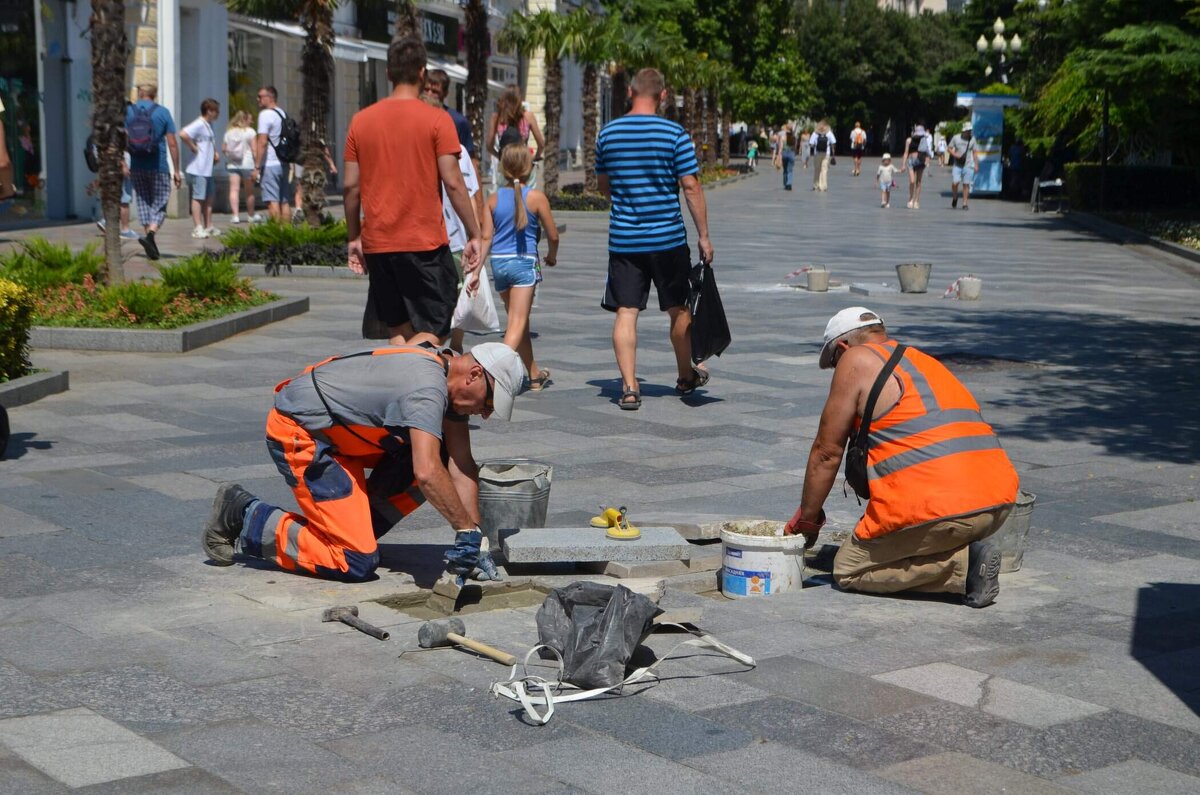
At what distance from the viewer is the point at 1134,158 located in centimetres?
3672

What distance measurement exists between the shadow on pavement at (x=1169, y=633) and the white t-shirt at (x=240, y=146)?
17.8 metres

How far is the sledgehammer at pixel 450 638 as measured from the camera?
15.5 ft

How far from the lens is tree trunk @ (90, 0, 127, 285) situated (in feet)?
41.2

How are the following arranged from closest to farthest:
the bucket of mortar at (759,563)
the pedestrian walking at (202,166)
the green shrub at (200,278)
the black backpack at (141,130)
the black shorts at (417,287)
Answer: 1. the bucket of mortar at (759,563)
2. the black shorts at (417,287)
3. the green shrub at (200,278)
4. the black backpack at (141,130)
5. the pedestrian walking at (202,166)

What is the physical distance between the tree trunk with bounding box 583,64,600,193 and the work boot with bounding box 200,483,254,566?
25.6 metres

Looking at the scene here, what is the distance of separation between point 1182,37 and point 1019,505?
66.9 feet

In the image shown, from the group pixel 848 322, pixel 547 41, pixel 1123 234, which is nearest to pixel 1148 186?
pixel 1123 234

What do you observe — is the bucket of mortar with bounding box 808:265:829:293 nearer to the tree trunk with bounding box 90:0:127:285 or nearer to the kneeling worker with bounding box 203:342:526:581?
the tree trunk with bounding box 90:0:127:285

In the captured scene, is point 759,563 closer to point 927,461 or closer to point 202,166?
point 927,461

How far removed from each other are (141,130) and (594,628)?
1371cm

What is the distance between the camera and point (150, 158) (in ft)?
56.2

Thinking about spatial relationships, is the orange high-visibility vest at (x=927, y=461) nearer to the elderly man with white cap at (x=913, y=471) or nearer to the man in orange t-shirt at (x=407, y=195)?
the elderly man with white cap at (x=913, y=471)

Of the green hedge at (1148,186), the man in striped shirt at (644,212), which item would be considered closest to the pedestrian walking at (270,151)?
the man in striped shirt at (644,212)

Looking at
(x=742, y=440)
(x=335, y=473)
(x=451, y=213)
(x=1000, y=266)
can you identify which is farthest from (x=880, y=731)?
(x=1000, y=266)
